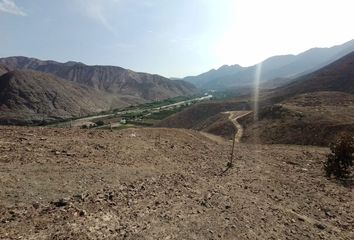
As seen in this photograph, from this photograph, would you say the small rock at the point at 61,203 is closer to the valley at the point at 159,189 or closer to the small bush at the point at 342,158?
the valley at the point at 159,189

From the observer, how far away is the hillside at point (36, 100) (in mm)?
142875

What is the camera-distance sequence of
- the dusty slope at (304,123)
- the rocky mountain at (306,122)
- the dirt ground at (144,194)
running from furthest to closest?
the rocky mountain at (306,122), the dusty slope at (304,123), the dirt ground at (144,194)

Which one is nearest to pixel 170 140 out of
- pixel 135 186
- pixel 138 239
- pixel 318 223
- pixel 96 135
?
pixel 96 135

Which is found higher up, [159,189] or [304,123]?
[159,189]

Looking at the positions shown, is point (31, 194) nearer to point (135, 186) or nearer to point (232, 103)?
point (135, 186)

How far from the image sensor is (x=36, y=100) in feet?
525

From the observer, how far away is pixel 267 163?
24266mm

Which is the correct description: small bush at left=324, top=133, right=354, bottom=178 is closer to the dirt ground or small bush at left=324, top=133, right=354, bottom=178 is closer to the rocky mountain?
the dirt ground

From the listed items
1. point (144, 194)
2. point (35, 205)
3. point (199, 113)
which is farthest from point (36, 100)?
point (35, 205)

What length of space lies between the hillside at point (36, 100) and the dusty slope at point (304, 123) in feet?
341

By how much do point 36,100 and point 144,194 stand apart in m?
159

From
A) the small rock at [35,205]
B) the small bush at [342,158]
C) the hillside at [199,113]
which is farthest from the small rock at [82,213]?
the hillside at [199,113]

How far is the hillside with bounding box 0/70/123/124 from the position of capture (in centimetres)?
14288

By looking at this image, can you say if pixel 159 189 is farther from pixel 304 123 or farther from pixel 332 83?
pixel 332 83
